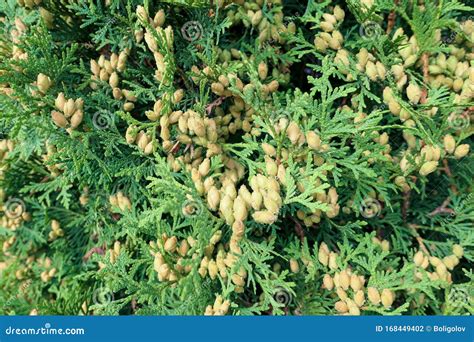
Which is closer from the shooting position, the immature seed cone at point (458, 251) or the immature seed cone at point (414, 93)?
the immature seed cone at point (414, 93)

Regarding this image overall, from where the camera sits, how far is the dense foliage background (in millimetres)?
1518

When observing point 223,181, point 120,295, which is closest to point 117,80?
point 223,181

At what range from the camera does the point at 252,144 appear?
1561 millimetres

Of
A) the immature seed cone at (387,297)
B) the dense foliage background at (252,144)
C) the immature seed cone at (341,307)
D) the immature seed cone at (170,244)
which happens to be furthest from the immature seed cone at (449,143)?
the immature seed cone at (170,244)

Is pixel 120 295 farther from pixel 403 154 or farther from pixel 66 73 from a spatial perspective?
pixel 403 154

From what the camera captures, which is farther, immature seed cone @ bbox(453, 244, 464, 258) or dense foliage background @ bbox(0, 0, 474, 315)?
immature seed cone @ bbox(453, 244, 464, 258)

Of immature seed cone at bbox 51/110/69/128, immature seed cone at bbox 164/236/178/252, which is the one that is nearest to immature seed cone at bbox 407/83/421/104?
immature seed cone at bbox 164/236/178/252

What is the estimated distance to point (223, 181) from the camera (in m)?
1.57

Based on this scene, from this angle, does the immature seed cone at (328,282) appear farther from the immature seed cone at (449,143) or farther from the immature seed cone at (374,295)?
the immature seed cone at (449,143)

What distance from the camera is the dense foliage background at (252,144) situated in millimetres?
1518

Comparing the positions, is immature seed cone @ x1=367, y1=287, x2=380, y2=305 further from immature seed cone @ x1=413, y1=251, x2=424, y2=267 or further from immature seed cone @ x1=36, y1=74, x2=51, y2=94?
immature seed cone @ x1=36, y1=74, x2=51, y2=94

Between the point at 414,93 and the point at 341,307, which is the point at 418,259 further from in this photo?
the point at 414,93

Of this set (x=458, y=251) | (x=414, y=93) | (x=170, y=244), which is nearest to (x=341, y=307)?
(x=458, y=251)

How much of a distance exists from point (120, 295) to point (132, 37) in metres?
1.05
